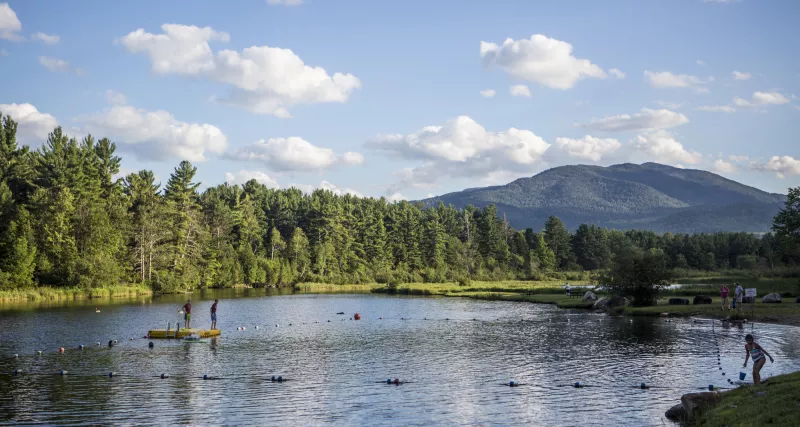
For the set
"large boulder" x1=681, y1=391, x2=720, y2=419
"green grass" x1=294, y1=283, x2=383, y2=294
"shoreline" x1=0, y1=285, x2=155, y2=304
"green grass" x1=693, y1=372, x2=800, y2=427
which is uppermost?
"shoreline" x1=0, y1=285, x2=155, y2=304

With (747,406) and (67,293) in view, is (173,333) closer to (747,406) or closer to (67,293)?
(747,406)

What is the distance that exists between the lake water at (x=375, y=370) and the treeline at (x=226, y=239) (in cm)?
2688

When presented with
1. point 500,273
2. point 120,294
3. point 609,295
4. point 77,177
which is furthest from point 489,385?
point 500,273

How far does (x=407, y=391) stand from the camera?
29328mm

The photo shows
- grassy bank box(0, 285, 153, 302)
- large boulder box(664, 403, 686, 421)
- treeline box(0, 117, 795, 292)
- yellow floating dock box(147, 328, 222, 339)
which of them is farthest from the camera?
treeline box(0, 117, 795, 292)

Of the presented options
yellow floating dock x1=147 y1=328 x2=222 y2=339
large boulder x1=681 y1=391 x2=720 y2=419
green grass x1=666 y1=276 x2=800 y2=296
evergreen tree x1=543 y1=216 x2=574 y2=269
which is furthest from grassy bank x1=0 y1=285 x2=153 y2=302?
evergreen tree x1=543 y1=216 x2=574 y2=269

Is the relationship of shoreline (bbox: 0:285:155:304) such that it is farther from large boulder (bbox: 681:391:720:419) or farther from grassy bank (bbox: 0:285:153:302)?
large boulder (bbox: 681:391:720:419)

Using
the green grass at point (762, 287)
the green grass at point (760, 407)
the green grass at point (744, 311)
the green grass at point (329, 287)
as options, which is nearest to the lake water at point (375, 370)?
the green grass at point (760, 407)

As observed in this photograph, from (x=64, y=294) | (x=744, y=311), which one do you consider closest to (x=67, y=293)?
(x=64, y=294)

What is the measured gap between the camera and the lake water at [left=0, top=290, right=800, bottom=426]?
25109 millimetres

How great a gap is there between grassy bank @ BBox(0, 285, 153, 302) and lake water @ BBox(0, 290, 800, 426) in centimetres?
3074

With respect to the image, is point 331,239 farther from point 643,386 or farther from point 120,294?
point 643,386

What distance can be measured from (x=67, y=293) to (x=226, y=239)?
57.3 metres

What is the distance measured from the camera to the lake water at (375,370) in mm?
25109
